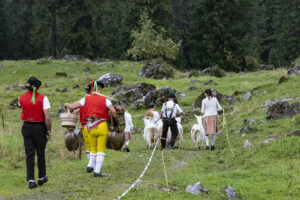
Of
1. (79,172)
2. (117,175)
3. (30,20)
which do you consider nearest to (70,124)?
(79,172)

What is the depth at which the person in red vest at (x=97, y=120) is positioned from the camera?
9.77 metres

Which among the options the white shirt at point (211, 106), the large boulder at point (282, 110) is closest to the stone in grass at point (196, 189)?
the white shirt at point (211, 106)

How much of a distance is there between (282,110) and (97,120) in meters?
10.4

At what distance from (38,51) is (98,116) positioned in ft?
197

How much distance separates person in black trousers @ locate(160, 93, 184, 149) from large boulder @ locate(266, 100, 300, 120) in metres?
5.00

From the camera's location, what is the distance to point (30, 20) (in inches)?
2699

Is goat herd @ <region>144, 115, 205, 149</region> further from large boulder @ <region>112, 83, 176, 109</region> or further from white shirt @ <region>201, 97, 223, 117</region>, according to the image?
large boulder @ <region>112, 83, 176, 109</region>

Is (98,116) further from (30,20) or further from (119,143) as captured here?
(30,20)

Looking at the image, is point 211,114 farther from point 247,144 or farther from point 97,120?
point 97,120

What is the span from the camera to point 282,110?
17484mm

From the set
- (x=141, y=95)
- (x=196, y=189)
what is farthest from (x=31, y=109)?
(x=141, y=95)

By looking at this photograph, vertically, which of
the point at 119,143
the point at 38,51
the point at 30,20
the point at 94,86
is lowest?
the point at 119,143

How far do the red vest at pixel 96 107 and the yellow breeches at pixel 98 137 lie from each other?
24cm


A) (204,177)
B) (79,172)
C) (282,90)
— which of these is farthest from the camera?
(282,90)
